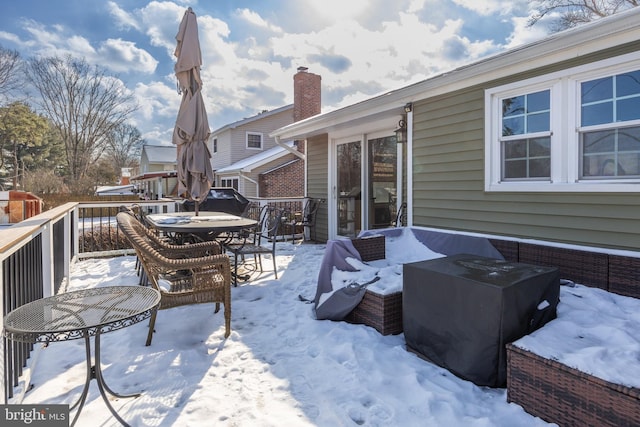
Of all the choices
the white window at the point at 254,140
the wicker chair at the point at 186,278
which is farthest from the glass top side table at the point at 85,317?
the white window at the point at 254,140

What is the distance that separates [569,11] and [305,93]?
10.1 m

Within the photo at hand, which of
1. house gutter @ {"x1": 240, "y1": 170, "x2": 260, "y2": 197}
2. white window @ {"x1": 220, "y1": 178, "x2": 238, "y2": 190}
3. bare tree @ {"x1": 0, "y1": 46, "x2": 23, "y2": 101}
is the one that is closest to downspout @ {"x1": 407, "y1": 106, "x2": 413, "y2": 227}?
house gutter @ {"x1": 240, "y1": 170, "x2": 260, "y2": 197}

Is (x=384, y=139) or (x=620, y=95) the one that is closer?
(x=620, y=95)

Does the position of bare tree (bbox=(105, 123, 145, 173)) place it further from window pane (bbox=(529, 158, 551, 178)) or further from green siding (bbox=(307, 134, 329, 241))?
window pane (bbox=(529, 158, 551, 178))

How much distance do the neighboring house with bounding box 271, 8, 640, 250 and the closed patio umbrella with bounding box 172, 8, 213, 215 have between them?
2.32 meters

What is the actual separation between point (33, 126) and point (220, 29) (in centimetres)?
1627

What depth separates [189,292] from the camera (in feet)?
9.02

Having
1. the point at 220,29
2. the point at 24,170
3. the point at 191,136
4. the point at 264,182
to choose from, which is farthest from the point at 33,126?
the point at 191,136

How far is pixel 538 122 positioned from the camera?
3678 mm

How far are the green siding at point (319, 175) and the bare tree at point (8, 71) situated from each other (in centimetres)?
1821

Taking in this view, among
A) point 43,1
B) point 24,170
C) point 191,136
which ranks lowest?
point 191,136

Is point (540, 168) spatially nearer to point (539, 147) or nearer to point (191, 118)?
point (539, 147)

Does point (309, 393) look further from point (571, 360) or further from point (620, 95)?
point (620, 95)

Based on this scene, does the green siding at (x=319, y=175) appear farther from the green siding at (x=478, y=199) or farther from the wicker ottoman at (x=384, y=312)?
→ the wicker ottoman at (x=384, y=312)
